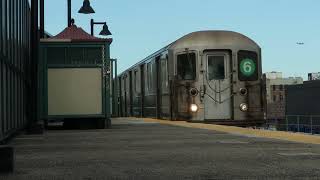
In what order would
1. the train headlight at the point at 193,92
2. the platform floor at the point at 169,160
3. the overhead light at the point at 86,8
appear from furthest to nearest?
the overhead light at the point at 86,8 < the train headlight at the point at 193,92 < the platform floor at the point at 169,160

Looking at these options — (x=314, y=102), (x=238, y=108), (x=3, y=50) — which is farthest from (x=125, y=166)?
(x=314, y=102)

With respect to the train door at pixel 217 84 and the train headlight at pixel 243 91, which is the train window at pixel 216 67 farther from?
the train headlight at pixel 243 91

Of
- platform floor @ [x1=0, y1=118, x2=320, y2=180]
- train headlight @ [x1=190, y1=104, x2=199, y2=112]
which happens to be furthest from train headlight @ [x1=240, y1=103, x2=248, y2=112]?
platform floor @ [x1=0, y1=118, x2=320, y2=180]

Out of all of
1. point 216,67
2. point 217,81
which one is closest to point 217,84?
point 217,81

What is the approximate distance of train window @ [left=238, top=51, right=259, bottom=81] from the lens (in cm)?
2067

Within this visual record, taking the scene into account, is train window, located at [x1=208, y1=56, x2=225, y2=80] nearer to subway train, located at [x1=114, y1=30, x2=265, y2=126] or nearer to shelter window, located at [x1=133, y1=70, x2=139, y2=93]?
subway train, located at [x1=114, y1=30, x2=265, y2=126]

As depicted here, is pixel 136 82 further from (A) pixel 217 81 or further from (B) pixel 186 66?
(A) pixel 217 81

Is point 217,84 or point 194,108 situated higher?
point 217,84

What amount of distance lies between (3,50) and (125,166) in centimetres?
467

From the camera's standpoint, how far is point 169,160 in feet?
29.2

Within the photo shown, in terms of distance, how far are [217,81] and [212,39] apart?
4.64ft

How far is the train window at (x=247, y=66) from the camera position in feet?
67.8

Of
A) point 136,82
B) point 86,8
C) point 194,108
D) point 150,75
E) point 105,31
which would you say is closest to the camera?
point 194,108

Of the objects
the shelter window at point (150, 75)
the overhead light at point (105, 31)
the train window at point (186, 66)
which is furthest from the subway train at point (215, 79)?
the overhead light at point (105, 31)
